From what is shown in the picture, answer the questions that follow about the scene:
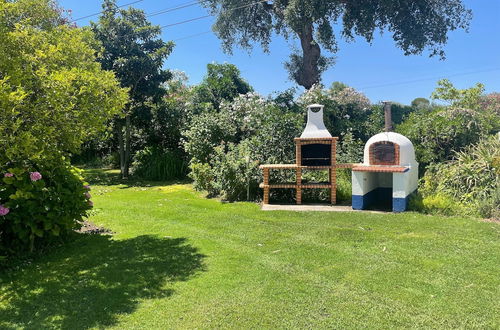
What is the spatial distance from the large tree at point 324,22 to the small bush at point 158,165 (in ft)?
21.4

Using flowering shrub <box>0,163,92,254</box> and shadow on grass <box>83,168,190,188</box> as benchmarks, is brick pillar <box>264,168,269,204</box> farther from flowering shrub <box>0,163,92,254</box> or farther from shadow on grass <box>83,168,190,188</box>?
shadow on grass <box>83,168,190,188</box>

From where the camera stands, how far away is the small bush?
42.0ft

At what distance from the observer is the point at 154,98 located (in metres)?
13.5

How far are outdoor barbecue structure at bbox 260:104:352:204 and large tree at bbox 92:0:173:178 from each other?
6.38 meters

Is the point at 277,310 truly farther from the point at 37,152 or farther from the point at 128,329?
the point at 37,152

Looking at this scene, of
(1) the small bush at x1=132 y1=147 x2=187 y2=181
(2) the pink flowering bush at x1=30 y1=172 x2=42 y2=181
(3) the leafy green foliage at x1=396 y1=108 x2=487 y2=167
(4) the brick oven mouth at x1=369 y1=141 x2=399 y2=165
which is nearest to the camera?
(2) the pink flowering bush at x1=30 y1=172 x2=42 y2=181

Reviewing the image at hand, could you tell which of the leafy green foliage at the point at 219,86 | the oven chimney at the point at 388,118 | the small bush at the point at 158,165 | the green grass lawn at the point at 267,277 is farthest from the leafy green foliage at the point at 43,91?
the leafy green foliage at the point at 219,86

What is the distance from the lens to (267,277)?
389cm

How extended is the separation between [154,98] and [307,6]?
6338 millimetres

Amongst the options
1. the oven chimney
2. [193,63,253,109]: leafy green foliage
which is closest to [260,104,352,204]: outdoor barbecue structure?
the oven chimney

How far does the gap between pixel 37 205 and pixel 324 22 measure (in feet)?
Answer: 42.1

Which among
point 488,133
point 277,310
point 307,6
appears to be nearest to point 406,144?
point 488,133

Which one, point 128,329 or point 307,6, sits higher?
point 307,6

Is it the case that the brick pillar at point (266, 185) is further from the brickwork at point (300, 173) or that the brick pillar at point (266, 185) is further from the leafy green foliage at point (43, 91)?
the leafy green foliage at point (43, 91)
